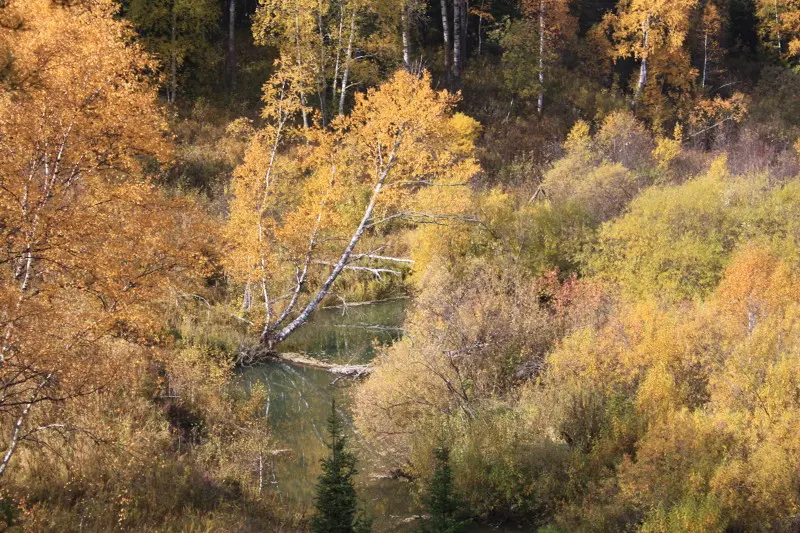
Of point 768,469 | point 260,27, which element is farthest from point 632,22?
point 768,469

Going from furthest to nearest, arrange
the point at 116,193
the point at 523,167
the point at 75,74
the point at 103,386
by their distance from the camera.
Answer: the point at 523,167
the point at 116,193
the point at 75,74
the point at 103,386

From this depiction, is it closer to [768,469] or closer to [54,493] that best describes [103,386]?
[54,493]

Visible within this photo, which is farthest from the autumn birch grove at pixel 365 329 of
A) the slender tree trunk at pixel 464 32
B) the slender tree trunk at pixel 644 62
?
the slender tree trunk at pixel 464 32

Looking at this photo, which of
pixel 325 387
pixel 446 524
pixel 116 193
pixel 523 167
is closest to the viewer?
pixel 446 524

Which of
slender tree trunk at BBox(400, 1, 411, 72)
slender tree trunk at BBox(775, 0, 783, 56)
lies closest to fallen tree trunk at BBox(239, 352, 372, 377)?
slender tree trunk at BBox(400, 1, 411, 72)

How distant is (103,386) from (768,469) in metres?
10.7

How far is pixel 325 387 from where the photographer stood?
17375 mm

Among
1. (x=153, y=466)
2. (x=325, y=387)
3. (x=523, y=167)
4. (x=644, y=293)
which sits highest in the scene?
(x=523, y=167)

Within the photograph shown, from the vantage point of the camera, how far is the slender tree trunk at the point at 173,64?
95.6 feet

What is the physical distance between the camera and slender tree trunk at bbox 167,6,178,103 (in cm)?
2914

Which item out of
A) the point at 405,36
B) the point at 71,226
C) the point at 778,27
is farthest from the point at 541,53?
the point at 71,226

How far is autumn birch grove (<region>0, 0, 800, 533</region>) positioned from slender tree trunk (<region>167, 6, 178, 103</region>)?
32 centimetres

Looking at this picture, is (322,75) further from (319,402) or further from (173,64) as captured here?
(319,402)

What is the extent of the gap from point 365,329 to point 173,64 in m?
16.6
